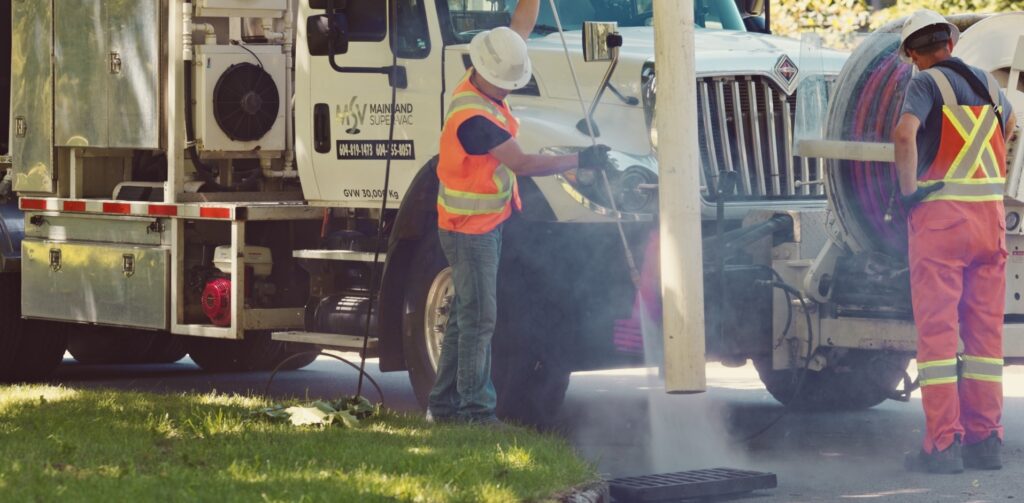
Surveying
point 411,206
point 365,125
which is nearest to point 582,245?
point 411,206

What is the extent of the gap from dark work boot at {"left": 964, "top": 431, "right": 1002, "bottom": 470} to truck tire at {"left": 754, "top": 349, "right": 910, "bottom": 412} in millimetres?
1955

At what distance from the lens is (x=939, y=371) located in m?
Answer: 8.20

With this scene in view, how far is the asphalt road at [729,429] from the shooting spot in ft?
26.8

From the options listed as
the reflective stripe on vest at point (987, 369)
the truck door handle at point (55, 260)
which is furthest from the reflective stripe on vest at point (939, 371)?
the truck door handle at point (55, 260)

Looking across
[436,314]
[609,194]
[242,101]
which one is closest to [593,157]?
[609,194]

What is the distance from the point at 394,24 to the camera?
9734 mm

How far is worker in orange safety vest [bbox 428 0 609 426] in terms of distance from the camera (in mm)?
8477

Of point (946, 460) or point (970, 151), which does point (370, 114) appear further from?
point (946, 460)

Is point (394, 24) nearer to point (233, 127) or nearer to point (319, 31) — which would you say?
point (319, 31)

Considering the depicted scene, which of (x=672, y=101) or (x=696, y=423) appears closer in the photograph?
(x=672, y=101)

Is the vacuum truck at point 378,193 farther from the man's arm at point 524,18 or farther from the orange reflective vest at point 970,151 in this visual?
the orange reflective vest at point 970,151

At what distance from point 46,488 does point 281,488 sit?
2.78 ft

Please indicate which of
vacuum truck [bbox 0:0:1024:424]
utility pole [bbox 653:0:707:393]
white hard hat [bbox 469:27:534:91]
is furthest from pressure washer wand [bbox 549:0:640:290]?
utility pole [bbox 653:0:707:393]

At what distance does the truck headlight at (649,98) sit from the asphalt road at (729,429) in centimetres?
154
